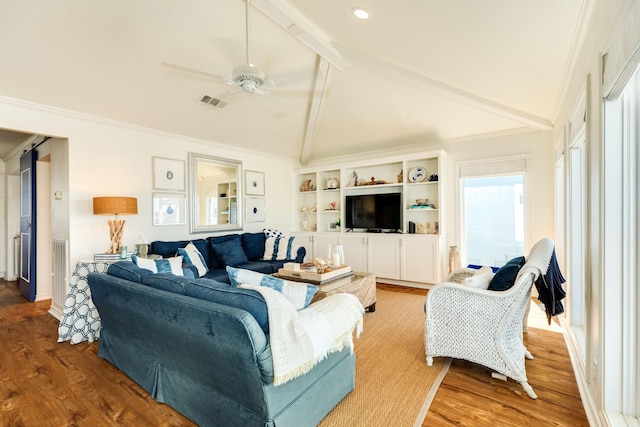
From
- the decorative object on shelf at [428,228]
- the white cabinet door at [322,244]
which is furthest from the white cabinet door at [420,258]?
the white cabinet door at [322,244]

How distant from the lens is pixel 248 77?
2.65 metres

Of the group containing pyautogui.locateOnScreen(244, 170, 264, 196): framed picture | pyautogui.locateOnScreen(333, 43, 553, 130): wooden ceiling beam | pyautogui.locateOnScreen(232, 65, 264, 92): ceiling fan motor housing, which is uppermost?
pyautogui.locateOnScreen(333, 43, 553, 130): wooden ceiling beam

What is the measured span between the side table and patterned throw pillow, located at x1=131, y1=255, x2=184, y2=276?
0.69 m

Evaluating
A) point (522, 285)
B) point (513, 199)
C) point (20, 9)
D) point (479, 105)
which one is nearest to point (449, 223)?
point (513, 199)

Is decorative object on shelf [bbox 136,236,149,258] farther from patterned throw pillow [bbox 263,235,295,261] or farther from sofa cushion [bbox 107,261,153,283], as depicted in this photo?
patterned throw pillow [bbox 263,235,295,261]

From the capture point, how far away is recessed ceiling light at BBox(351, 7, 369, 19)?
102 inches

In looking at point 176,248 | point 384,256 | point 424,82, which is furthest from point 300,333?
point 384,256

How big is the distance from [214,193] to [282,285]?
355 cm

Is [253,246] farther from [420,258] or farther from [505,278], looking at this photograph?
[505,278]

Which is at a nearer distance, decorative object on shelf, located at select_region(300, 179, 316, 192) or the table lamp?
the table lamp

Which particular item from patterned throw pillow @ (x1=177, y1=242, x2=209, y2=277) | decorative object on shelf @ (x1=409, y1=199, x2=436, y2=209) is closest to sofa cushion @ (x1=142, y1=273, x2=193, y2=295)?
patterned throw pillow @ (x1=177, y1=242, x2=209, y2=277)

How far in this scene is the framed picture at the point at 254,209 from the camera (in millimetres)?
5402

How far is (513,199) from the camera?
442 centimetres

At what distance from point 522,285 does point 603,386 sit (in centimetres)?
62
